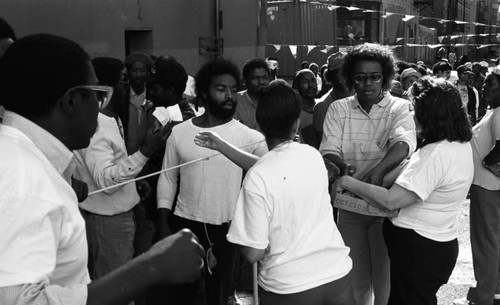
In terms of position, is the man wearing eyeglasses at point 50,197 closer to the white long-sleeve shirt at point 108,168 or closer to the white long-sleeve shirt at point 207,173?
the white long-sleeve shirt at point 108,168

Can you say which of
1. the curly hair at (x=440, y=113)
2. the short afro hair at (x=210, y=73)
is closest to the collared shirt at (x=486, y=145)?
the curly hair at (x=440, y=113)

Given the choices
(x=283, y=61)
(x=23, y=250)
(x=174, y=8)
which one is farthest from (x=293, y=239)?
(x=283, y=61)

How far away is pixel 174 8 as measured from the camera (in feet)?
44.4

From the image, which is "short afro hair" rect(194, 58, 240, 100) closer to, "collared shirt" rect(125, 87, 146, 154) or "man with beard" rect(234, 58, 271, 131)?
"collared shirt" rect(125, 87, 146, 154)

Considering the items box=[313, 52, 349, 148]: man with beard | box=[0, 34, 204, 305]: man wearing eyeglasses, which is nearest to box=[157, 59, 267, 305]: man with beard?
box=[313, 52, 349, 148]: man with beard

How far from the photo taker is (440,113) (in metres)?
3.84

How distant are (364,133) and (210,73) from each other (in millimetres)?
1099

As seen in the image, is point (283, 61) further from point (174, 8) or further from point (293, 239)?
point (293, 239)

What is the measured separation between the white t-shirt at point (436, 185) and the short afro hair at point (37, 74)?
231cm

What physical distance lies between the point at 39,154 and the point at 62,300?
1.34 feet

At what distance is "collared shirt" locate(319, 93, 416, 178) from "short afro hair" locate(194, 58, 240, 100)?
76cm

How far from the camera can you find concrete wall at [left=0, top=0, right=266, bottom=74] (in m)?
10.3

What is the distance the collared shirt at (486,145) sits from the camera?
205 inches

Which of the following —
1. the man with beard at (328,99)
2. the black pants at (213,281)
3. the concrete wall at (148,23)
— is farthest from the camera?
the concrete wall at (148,23)
